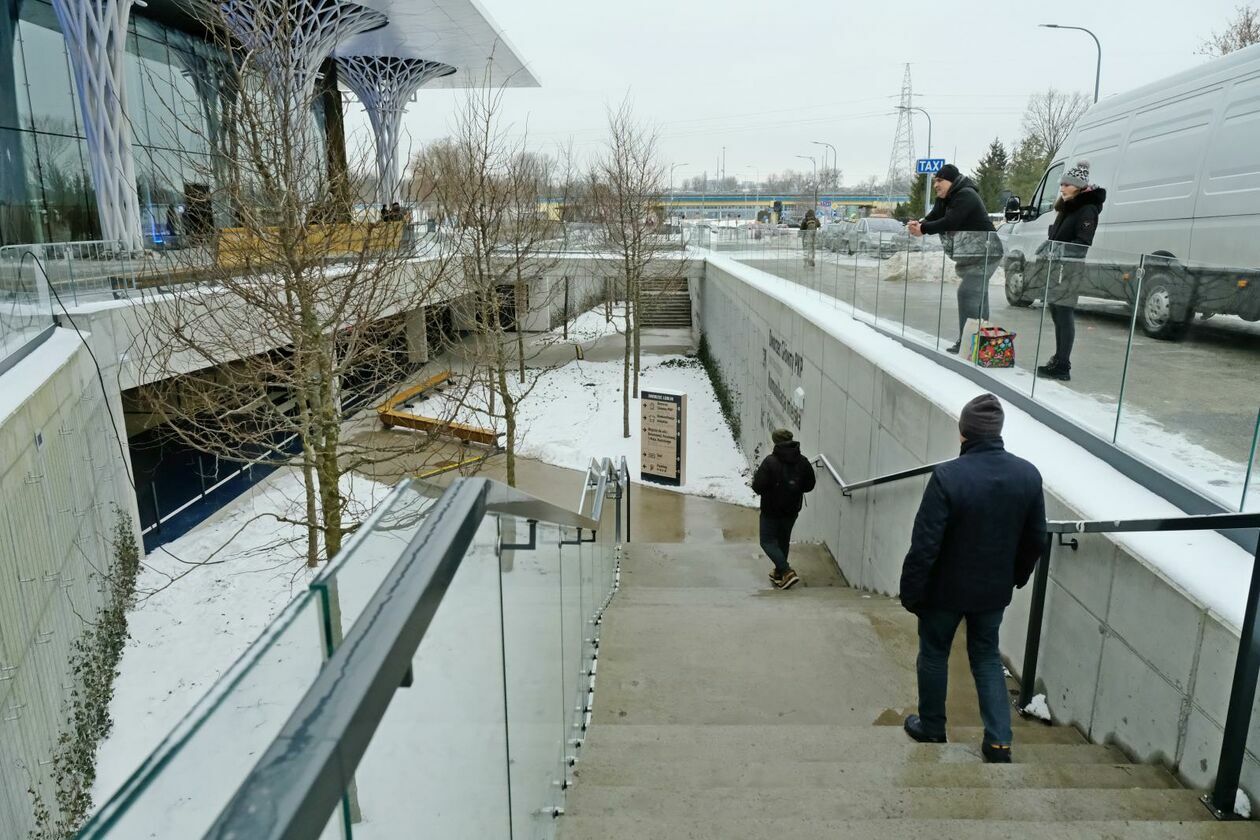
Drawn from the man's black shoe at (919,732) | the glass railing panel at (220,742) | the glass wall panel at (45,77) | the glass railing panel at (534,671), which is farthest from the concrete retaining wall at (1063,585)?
the glass wall panel at (45,77)

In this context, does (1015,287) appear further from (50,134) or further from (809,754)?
(50,134)

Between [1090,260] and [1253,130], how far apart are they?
4.44 m

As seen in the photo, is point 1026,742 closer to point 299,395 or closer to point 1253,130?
point 1253,130

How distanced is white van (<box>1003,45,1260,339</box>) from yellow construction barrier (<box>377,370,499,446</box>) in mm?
11956

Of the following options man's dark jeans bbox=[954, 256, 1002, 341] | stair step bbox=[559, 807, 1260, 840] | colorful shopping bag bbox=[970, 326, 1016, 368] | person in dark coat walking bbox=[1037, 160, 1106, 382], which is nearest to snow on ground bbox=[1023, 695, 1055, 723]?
stair step bbox=[559, 807, 1260, 840]

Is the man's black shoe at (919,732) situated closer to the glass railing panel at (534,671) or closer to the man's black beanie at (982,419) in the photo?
the man's black beanie at (982,419)

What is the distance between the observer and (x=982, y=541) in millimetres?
4051

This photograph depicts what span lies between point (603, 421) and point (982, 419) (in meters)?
20.1

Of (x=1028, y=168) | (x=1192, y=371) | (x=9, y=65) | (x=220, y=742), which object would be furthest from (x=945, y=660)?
(x=1028, y=168)

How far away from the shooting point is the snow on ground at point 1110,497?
145 inches

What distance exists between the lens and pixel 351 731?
1038 millimetres

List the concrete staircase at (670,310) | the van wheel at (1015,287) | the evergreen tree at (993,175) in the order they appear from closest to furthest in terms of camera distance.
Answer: the van wheel at (1015,287) < the concrete staircase at (670,310) < the evergreen tree at (993,175)

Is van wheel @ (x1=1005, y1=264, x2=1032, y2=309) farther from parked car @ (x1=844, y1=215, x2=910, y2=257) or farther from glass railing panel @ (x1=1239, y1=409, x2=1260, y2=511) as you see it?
glass railing panel @ (x1=1239, y1=409, x2=1260, y2=511)

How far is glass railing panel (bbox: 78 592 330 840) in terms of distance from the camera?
75 centimetres
